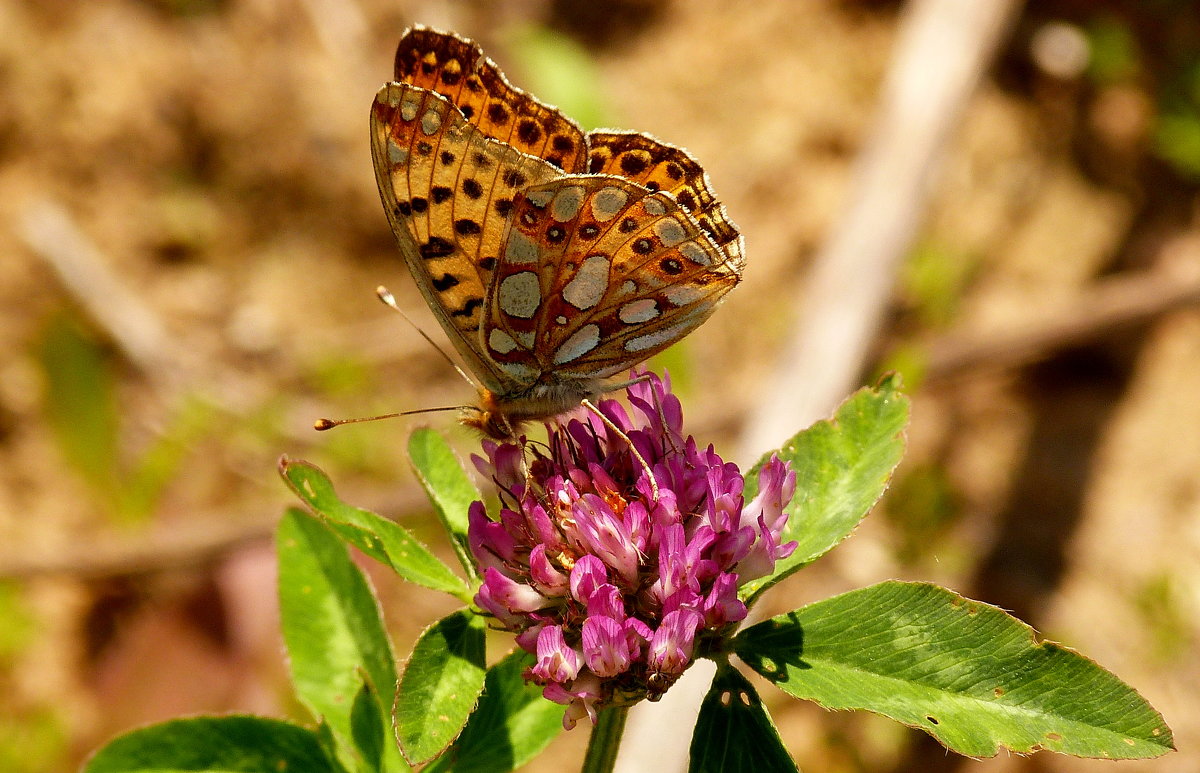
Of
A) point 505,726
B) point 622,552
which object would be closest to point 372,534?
point 622,552

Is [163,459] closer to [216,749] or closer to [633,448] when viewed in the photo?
[216,749]

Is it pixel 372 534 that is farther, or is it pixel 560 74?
pixel 560 74

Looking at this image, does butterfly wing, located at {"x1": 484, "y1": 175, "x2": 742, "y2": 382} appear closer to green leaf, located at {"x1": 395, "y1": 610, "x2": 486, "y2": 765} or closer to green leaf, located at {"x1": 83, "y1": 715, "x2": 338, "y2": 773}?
green leaf, located at {"x1": 395, "y1": 610, "x2": 486, "y2": 765}

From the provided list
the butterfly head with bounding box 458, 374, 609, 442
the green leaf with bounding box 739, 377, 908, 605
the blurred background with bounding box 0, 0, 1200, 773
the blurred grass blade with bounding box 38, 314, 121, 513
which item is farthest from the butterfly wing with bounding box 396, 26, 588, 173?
the blurred grass blade with bounding box 38, 314, 121, 513

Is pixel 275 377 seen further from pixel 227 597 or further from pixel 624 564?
pixel 624 564

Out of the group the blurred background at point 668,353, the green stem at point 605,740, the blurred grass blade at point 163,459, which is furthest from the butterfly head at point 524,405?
the blurred grass blade at point 163,459

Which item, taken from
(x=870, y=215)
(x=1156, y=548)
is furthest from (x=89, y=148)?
(x=1156, y=548)
